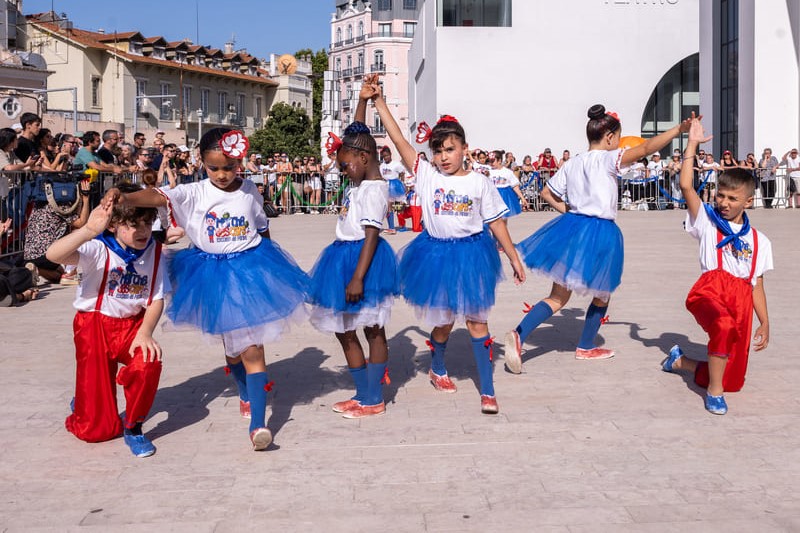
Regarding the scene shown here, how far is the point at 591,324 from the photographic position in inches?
309

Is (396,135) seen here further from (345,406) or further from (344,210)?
(345,406)

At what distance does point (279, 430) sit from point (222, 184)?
152 centimetres

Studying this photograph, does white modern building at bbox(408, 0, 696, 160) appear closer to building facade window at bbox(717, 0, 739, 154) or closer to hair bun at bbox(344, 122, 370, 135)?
building facade window at bbox(717, 0, 739, 154)

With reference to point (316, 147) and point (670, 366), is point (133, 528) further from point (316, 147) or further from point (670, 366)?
point (316, 147)

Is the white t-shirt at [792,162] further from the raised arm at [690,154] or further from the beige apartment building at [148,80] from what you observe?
the beige apartment building at [148,80]

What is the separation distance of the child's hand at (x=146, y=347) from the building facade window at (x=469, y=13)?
1320 inches

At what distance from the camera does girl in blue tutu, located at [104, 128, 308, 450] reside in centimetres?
545

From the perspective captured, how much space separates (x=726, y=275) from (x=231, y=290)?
320cm

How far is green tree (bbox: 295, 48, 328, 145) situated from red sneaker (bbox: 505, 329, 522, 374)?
91.4m

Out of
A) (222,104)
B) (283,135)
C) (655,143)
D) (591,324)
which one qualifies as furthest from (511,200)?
(222,104)

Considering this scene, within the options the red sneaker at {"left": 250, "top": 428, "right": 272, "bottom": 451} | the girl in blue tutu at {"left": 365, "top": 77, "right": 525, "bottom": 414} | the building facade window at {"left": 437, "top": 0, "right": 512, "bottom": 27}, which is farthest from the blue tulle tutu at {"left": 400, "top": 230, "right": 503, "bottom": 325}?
the building facade window at {"left": 437, "top": 0, "right": 512, "bottom": 27}

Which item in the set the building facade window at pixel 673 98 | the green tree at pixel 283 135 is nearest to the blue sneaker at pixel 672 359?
the building facade window at pixel 673 98

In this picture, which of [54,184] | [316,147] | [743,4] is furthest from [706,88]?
[316,147]

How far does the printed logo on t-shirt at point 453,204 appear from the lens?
253 inches
